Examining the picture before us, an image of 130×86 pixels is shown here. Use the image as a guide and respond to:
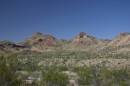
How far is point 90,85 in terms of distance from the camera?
61062 millimetres

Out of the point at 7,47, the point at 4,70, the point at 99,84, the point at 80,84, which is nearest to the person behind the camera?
the point at 4,70

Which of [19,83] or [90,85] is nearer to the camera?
[19,83]

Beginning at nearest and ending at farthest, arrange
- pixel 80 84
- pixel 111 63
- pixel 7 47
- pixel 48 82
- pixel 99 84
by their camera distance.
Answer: pixel 48 82 < pixel 99 84 < pixel 80 84 < pixel 111 63 < pixel 7 47

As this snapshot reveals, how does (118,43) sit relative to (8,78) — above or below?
above

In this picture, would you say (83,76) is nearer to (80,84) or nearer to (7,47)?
(80,84)

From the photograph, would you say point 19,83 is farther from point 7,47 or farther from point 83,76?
point 7,47

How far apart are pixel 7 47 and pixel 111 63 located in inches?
3854

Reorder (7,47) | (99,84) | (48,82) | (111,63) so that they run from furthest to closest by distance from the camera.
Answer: (7,47)
(111,63)
(99,84)
(48,82)

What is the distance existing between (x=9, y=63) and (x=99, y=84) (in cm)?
1844

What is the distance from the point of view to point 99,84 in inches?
2318

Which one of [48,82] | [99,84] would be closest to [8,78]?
[48,82]

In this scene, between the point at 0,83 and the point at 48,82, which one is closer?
the point at 0,83

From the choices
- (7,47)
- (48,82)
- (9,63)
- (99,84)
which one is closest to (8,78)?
(48,82)

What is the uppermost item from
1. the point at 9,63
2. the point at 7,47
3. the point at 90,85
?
the point at 7,47
